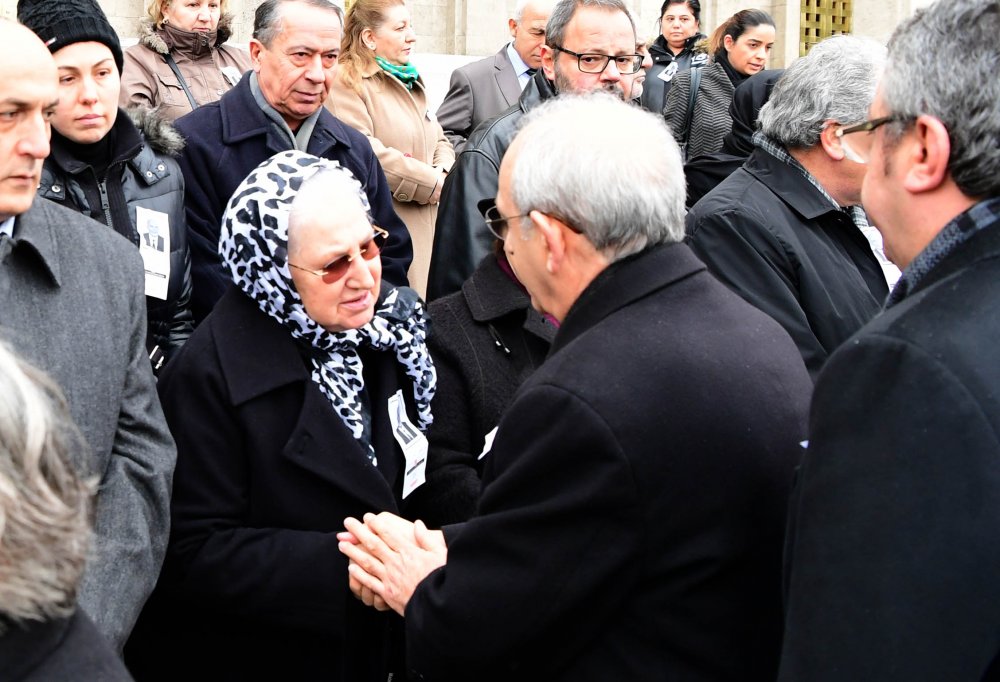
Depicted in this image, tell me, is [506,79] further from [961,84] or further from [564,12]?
[961,84]

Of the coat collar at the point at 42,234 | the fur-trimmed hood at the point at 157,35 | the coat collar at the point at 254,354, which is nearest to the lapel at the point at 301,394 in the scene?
the coat collar at the point at 254,354

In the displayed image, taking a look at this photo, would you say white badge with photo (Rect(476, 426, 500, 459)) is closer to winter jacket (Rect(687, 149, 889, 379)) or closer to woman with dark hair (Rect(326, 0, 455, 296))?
winter jacket (Rect(687, 149, 889, 379))

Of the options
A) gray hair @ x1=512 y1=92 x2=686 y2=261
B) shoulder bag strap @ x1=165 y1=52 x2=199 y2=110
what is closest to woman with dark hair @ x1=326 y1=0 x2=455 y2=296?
shoulder bag strap @ x1=165 y1=52 x2=199 y2=110

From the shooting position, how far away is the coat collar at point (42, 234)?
2504 millimetres

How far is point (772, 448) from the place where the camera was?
2.05 m

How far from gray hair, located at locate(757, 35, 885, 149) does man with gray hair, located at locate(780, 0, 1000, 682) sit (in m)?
1.66

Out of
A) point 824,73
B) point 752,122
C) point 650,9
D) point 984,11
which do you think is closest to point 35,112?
point 984,11

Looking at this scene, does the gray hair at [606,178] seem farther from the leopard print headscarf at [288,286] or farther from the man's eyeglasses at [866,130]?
the leopard print headscarf at [288,286]

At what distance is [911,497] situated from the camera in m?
1.60

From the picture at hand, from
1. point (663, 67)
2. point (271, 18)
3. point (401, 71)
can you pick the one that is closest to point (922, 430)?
point (271, 18)

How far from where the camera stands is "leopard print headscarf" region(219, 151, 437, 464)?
2879 millimetres

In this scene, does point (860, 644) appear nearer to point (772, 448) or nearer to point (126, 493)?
point (772, 448)

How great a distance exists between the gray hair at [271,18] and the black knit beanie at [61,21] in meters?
0.86

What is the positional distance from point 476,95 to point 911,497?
16.6ft
